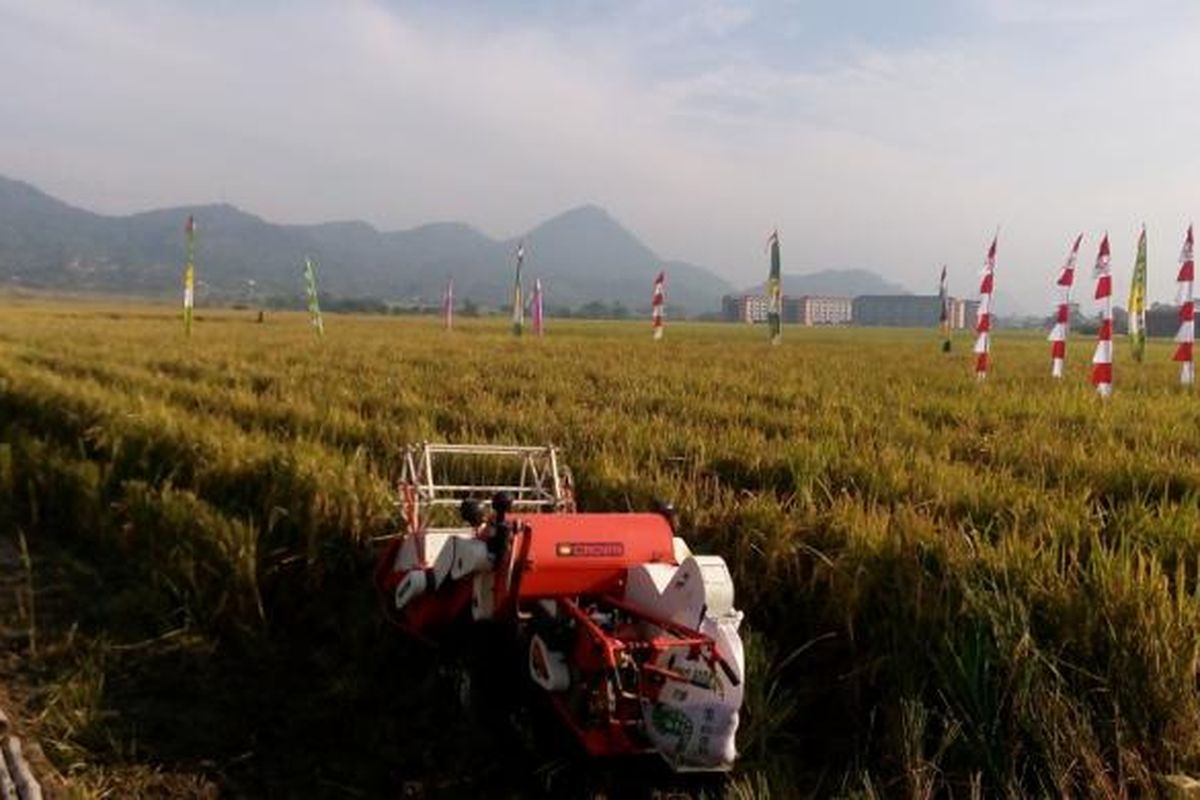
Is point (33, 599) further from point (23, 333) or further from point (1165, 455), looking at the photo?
point (23, 333)

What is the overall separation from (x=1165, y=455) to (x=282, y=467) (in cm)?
567

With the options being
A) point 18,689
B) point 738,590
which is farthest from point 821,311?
point 18,689

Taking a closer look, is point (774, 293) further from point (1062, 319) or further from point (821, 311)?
point (821, 311)

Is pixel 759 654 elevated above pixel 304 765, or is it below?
above

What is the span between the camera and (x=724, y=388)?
12633 mm

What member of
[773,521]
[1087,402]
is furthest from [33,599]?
[1087,402]

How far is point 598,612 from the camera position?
378 centimetres

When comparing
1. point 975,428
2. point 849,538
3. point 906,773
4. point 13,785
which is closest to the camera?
point 906,773

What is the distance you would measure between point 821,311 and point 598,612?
14811 centimetres

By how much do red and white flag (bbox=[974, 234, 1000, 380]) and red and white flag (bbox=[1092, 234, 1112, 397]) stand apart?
5.25 feet

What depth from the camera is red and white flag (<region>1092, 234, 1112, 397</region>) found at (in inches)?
497

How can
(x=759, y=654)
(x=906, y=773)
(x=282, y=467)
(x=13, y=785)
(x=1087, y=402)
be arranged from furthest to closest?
(x=1087, y=402), (x=282, y=467), (x=759, y=654), (x=13, y=785), (x=906, y=773)

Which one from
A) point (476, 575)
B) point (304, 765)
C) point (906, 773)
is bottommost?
point (304, 765)

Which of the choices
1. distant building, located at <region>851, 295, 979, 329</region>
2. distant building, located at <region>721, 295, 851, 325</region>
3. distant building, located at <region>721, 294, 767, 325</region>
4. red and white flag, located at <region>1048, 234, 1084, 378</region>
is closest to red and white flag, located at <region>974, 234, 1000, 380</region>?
red and white flag, located at <region>1048, 234, 1084, 378</region>
